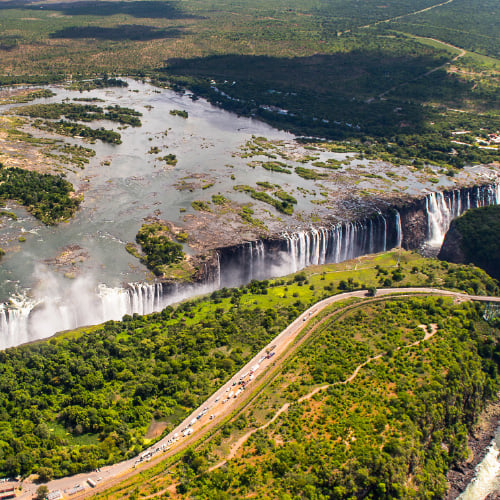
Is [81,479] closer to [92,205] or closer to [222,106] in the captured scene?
[92,205]

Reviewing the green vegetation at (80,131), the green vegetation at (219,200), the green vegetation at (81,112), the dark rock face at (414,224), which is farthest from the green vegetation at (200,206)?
the green vegetation at (81,112)

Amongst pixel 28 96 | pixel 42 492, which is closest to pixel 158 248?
pixel 42 492

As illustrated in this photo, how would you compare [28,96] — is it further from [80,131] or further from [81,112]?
[80,131]

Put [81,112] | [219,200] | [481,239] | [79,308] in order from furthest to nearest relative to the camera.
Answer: [81,112] < [219,200] < [481,239] < [79,308]

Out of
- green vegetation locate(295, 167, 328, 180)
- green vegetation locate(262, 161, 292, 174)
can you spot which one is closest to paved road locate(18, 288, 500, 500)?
green vegetation locate(295, 167, 328, 180)

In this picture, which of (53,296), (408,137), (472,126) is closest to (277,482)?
(53,296)

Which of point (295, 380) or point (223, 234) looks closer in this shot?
point (295, 380)

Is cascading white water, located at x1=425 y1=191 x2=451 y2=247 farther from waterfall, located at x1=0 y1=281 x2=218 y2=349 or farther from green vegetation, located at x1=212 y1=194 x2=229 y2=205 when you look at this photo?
waterfall, located at x1=0 y1=281 x2=218 y2=349
